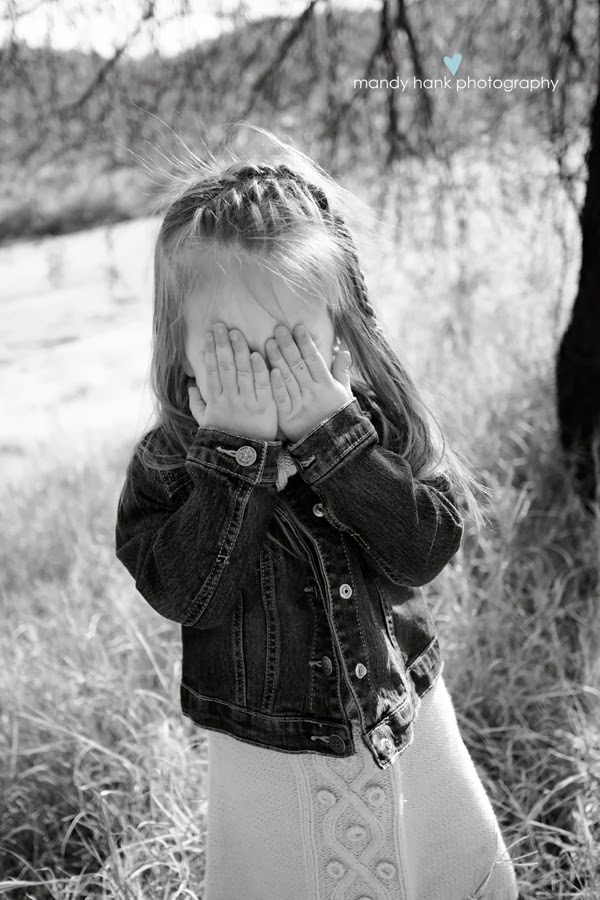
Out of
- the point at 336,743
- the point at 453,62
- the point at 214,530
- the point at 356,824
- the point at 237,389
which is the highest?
the point at 453,62

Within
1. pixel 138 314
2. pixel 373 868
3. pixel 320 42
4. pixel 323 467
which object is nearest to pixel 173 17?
pixel 320 42

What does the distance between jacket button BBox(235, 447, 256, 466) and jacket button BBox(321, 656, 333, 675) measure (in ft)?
1.19

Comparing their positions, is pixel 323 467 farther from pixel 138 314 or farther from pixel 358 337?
pixel 138 314

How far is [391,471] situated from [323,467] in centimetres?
12

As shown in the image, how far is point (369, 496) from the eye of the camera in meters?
1.31

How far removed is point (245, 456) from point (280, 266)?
1.01 ft

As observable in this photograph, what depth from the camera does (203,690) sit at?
145 cm

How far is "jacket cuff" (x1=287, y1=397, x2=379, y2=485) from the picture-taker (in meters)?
1.30

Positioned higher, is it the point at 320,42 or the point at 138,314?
Answer: the point at 320,42

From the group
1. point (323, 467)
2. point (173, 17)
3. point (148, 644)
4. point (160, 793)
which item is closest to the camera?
point (323, 467)

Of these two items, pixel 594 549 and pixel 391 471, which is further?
pixel 594 549

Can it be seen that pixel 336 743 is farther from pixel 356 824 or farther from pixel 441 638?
pixel 441 638

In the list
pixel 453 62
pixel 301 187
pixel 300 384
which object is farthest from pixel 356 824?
pixel 453 62

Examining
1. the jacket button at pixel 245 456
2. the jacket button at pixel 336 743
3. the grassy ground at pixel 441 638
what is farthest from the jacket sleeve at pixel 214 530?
the grassy ground at pixel 441 638
